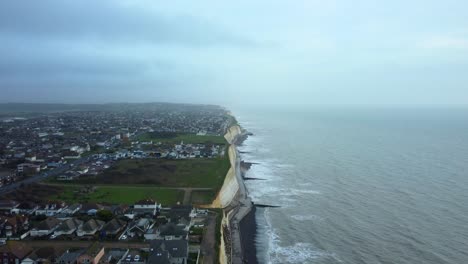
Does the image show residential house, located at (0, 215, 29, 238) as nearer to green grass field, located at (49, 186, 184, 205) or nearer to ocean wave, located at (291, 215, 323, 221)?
green grass field, located at (49, 186, 184, 205)

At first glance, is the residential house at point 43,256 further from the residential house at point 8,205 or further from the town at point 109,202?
the residential house at point 8,205

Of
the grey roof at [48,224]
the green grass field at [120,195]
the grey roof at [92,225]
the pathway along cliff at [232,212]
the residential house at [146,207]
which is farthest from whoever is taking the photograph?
the green grass field at [120,195]

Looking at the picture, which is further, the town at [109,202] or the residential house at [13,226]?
the residential house at [13,226]

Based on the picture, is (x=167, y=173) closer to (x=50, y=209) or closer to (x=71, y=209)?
(x=71, y=209)

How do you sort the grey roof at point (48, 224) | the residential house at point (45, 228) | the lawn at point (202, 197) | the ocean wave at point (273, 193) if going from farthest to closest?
1. the ocean wave at point (273, 193)
2. the lawn at point (202, 197)
3. the grey roof at point (48, 224)
4. the residential house at point (45, 228)

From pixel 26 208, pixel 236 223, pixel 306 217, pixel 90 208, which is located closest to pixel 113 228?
pixel 90 208

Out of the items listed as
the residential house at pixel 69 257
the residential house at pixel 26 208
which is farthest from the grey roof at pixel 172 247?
the residential house at pixel 26 208
